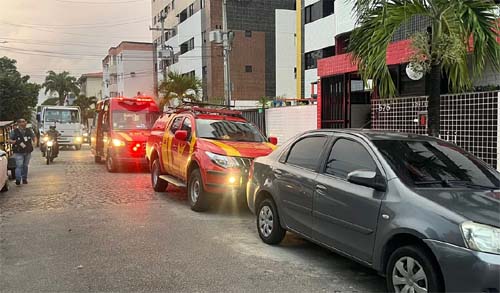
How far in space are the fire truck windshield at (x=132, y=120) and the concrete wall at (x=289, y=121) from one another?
15.0 ft

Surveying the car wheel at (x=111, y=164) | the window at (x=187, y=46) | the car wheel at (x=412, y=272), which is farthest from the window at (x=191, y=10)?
the car wheel at (x=412, y=272)

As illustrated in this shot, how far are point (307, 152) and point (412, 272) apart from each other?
2246 millimetres

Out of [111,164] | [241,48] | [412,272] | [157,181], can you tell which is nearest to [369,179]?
[412,272]

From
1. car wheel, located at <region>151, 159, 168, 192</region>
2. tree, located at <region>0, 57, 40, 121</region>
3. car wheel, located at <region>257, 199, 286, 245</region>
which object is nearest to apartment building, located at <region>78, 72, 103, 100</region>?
tree, located at <region>0, 57, 40, 121</region>

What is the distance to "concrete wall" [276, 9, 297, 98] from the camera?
144ft

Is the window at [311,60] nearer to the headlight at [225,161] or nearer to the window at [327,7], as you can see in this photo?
the window at [327,7]

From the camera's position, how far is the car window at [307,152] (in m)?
5.88

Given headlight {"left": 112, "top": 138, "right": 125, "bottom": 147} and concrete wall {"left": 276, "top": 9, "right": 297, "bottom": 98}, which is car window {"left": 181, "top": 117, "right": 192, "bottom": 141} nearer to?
headlight {"left": 112, "top": 138, "right": 125, "bottom": 147}

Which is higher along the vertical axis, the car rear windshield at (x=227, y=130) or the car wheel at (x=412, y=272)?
the car rear windshield at (x=227, y=130)

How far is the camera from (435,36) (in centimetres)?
766

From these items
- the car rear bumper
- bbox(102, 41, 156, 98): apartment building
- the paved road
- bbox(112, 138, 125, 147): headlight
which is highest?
bbox(102, 41, 156, 98): apartment building

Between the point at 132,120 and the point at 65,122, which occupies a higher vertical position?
the point at 132,120

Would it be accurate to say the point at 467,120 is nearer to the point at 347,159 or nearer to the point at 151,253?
the point at 347,159

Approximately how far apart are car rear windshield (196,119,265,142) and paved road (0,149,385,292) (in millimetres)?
1334
